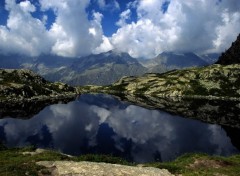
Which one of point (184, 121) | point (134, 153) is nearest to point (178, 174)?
point (134, 153)

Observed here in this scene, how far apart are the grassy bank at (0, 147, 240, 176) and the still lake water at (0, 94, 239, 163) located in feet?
125

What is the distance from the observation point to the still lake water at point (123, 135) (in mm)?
95438

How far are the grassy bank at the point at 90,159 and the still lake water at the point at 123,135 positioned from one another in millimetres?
38059

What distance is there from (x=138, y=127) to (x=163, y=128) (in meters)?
11.3

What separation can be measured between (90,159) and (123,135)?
84.4 metres

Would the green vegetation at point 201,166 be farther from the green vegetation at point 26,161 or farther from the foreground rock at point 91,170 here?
the green vegetation at point 26,161

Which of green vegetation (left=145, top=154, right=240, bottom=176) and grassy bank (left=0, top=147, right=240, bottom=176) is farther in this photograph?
green vegetation (left=145, top=154, right=240, bottom=176)

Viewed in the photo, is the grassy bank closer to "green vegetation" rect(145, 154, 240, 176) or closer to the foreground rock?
"green vegetation" rect(145, 154, 240, 176)

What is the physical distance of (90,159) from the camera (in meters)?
38.1

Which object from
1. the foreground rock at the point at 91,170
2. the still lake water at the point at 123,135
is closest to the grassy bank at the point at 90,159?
the foreground rock at the point at 91,170

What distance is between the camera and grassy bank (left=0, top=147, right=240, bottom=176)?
93.9 ft

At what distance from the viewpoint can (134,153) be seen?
91562 mm

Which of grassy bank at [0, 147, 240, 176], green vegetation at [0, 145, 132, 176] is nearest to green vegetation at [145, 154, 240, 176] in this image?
grassy bank at [0, 147, 240, 176]

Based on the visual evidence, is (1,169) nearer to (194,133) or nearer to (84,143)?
(84,143)
